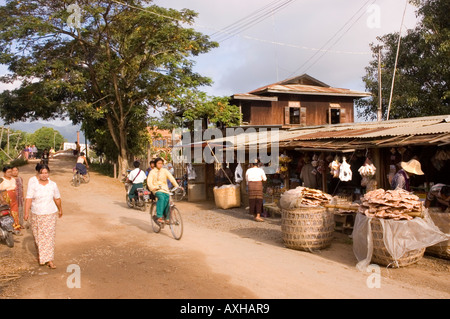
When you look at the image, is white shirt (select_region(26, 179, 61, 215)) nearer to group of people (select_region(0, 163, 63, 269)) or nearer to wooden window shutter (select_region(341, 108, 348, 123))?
group of people (select_region(0, 163, 63, 269))

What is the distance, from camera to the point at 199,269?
620cm

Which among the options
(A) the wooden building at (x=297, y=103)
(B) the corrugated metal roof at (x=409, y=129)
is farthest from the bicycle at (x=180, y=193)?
(B) the corrugated metal roof at (x=409, y=129)

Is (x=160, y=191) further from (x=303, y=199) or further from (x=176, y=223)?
(x=303, y=199)

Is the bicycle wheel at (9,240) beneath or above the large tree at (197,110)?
beneath

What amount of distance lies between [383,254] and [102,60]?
1993cm

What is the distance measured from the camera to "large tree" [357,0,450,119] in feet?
65.9

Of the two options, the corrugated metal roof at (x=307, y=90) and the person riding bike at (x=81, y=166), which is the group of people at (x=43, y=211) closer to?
the person riding bike at (x=81, y=166)

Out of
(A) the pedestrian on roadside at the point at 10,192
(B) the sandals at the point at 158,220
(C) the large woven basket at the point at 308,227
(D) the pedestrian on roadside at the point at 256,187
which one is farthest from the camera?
(D) the pedestrian on roadside at the point at 256,187

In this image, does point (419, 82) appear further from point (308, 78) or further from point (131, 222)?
point (131, 222)

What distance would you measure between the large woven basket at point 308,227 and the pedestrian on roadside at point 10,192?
6037 mm

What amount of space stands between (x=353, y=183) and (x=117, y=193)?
11.7m

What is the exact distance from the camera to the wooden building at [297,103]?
24156 mm

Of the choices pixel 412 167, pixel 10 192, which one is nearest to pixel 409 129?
pixel 412 167

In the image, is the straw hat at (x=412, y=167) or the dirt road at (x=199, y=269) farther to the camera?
the straw hat at (x=412, y=167)
